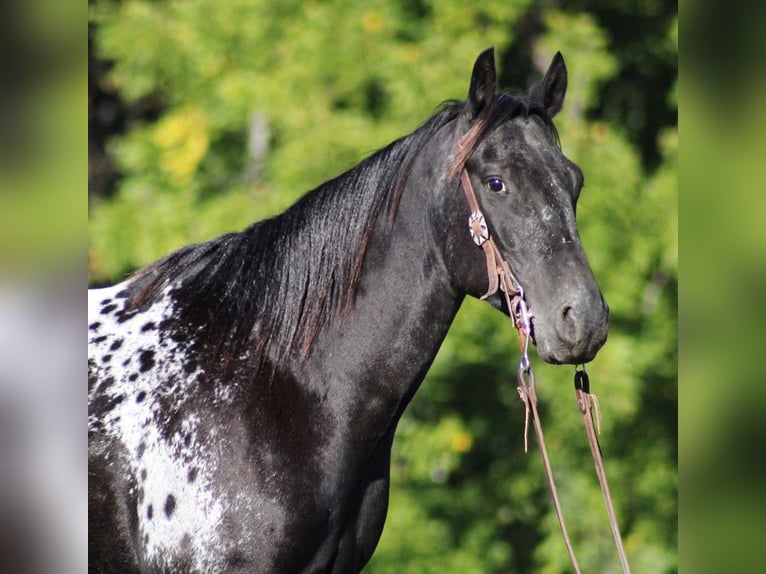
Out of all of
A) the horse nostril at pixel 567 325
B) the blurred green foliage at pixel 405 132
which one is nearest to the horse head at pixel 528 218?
the horse nostril at pixel 567 325

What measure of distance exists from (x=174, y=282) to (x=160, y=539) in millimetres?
755

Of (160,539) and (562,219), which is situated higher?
(562,219)

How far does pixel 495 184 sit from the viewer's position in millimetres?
2723

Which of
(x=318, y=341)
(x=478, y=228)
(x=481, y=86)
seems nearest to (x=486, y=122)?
(x=481, y=86)

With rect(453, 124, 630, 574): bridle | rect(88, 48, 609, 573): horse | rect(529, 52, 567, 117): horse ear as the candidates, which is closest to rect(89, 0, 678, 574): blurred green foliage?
rect(529, 52, 567, 117): horse ear

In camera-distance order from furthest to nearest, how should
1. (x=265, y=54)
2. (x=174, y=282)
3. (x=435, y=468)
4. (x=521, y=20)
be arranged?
(x=521, y=20)
(x=265, y=54)
(x=435, y=468)
(x=174, y=282)

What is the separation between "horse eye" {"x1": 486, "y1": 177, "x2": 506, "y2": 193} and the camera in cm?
271

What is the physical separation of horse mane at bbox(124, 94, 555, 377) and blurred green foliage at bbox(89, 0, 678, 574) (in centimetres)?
492

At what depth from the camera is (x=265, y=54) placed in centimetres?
923

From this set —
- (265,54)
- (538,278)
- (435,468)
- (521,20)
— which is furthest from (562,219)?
(521,20)

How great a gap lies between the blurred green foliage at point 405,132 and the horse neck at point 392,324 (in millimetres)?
5036

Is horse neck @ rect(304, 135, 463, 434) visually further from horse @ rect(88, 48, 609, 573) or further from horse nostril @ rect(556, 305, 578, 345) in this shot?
horse nostril @ rect(556, 305, 578, 345)
